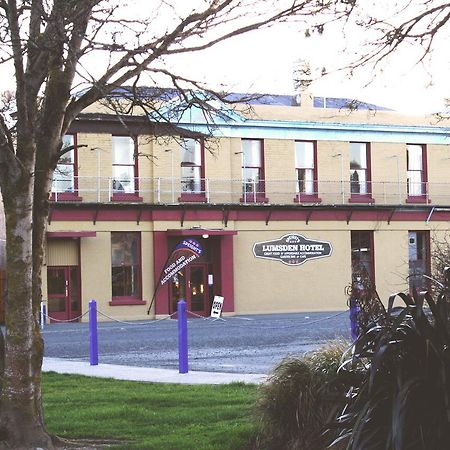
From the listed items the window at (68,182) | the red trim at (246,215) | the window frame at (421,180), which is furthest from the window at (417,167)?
the window at (68,182)

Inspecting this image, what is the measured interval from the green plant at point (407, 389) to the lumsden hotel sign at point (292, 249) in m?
32.1

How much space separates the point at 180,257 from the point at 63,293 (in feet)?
16.7

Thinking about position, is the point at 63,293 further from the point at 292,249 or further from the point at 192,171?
the point at 292,249

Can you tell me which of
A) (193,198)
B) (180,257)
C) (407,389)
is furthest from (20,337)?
(193,198)

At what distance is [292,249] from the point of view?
126 feet

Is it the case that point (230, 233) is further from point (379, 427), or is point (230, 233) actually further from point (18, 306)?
point (379, 427)

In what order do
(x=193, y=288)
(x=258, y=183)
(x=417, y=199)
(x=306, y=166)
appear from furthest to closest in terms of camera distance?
(x=417, y=199)
(x=306, y=166)
(x=258, y=183)
(x=193, y=288)

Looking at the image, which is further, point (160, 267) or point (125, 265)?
point (160, 267)

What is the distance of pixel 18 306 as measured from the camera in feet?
24.3

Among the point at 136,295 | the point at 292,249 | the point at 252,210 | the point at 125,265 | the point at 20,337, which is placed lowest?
the point at 136,295

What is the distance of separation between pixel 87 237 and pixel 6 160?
27.6m

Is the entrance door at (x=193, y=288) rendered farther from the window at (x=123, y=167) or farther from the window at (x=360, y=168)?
the window at (x=360, y=168)

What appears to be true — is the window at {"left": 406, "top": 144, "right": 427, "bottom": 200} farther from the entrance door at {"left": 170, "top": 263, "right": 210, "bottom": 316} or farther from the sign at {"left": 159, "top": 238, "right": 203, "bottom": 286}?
the sign at {"left": 159, "top": 238, "right": 203, "bottom": 286}

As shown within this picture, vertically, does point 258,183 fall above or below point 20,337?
above
